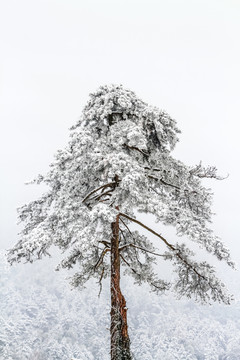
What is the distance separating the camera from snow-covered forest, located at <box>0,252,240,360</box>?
87931 mm

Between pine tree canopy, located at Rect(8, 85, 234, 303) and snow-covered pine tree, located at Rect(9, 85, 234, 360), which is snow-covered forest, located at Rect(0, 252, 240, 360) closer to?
snow-covered pine tree, located at Rect(9, 85, 234, 360)

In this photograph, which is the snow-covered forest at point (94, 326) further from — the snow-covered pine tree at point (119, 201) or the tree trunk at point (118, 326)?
the tree trunk at point (118, 326)

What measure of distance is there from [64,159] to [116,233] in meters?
2.81

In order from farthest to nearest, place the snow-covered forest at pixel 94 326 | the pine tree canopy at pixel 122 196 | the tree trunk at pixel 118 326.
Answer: the snow-covered forest at pixel 94 326 → the pine tree canopy at pixel 122 196 → the tree trunk at pixel 118 326

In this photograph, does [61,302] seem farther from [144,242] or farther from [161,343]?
[144,242]

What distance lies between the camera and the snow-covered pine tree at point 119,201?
6.82m

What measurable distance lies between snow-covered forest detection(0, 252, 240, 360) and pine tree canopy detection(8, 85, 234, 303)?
228 feet

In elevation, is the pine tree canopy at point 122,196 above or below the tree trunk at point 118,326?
above

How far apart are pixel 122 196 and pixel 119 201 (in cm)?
15

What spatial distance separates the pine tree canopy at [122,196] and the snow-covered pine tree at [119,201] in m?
0.03

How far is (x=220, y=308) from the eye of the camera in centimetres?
16412

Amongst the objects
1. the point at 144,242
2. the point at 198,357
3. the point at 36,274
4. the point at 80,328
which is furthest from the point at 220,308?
the point at 144,242

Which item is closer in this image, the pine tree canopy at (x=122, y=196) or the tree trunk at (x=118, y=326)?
the tree trunk at (x=118, y=326)

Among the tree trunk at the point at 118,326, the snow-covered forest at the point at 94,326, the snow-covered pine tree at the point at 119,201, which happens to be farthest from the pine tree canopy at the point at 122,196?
the snow-covered forest at the point at 94,326
